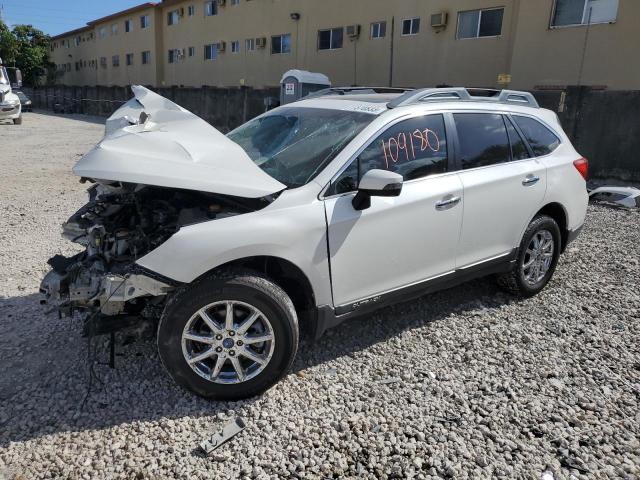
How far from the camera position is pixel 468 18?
54.9 feet

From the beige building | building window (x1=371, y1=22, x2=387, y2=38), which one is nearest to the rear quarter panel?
the beige building

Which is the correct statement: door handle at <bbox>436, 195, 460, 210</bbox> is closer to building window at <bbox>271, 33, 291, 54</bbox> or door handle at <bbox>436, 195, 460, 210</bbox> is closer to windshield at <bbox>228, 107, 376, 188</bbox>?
windshield at <bbox>228, 107, 376, 188</bbox>

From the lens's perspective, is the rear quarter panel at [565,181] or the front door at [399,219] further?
the rear quarter panel at [565,181]

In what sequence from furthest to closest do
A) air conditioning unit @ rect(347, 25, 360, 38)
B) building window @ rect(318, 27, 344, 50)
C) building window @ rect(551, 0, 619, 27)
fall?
1. building window @ rect(318, 27, 344, 50)
2. air conditioning unit @ rect(347, 25, 360, 38)
3. building window @ rect(551, 0, 619, 27)

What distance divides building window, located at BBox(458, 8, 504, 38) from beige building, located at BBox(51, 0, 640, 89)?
33 millimetres

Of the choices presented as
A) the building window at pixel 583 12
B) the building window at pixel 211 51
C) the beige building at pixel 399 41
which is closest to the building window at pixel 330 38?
the beige building at pixel 399 41

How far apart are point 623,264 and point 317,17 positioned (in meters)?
19.9

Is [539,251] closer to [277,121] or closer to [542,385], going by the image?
[542,385]

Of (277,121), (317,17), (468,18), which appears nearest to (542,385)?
(277,121)

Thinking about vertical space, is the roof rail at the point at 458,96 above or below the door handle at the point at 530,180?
above

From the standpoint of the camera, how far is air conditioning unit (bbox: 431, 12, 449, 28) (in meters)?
17.0

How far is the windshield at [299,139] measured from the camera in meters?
3.21

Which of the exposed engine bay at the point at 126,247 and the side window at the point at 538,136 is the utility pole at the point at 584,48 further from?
the exposed engine bay at the point at 126,247

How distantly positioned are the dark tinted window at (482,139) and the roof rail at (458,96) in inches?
7.6
